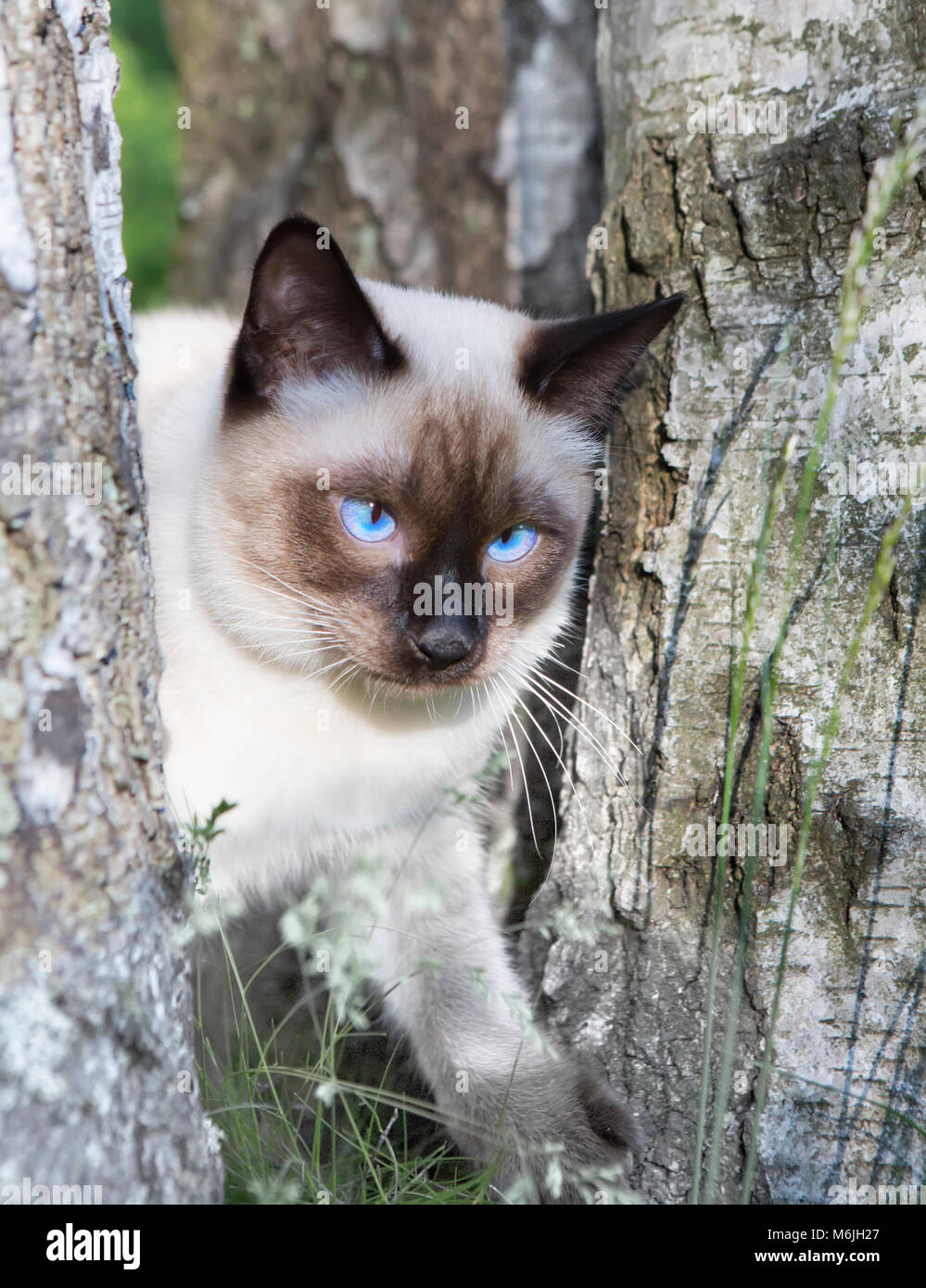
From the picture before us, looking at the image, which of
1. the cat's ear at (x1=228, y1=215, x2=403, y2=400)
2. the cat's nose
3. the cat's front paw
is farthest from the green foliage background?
the cat's front paw

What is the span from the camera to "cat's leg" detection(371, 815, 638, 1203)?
→ 1972mm

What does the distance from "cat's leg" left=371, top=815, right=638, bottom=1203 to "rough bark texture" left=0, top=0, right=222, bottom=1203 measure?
1.91 feet

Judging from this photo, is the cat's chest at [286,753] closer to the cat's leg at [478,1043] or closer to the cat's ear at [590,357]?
the cat's leg at [478,1043]

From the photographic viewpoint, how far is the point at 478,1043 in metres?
2.20

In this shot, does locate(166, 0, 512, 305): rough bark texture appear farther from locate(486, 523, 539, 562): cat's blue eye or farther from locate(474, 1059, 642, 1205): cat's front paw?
locate(474, 1059, 642, 1205): cat's front paw

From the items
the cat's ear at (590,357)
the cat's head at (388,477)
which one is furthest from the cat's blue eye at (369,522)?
the cat's ear at (590,357)

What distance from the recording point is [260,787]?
2039 millimetres

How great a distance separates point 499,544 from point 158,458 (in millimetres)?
700

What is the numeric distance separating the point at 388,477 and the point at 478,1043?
1128 mm

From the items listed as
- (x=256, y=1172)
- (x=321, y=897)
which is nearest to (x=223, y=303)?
(x=321, y=897)

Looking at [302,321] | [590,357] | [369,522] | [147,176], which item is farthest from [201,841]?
[147,176]

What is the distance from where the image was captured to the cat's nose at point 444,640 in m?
1.84

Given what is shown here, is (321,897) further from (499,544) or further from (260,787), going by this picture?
(499,544)

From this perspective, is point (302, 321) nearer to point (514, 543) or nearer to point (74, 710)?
point (514, 543)
